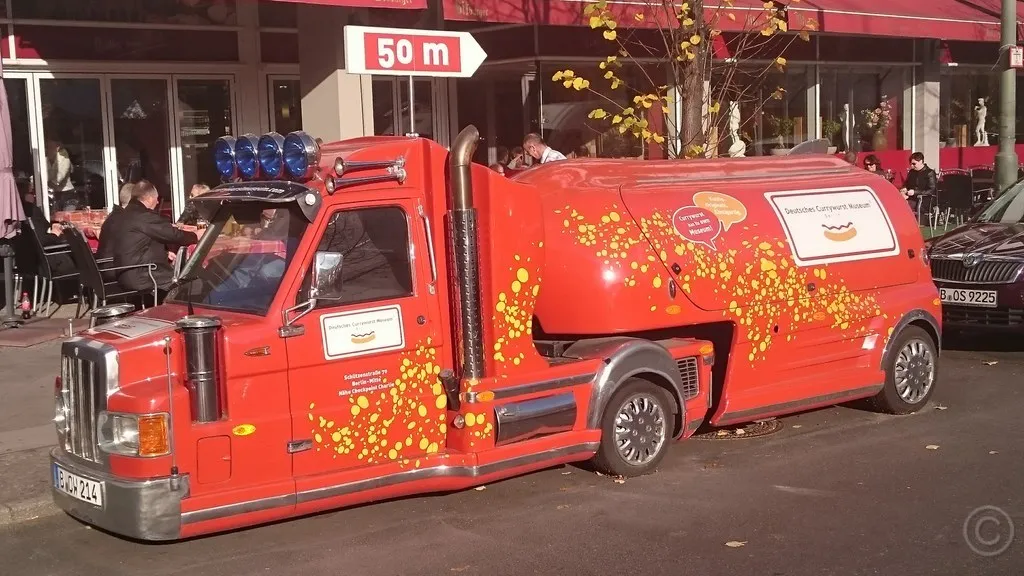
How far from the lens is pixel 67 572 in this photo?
590cm

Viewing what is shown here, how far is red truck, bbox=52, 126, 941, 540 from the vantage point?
229 inches

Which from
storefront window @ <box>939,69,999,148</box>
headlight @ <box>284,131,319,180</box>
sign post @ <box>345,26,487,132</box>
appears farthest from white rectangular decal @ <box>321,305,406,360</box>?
storefront window @ <box>939,69,999,148</box>

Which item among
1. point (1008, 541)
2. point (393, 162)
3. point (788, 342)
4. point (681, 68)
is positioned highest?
point (681, 68)

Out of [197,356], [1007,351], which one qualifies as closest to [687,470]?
[197,356]

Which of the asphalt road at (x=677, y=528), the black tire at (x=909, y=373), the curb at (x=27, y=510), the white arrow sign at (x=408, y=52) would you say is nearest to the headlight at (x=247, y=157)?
the white arrow sign at (x=408, y=52)

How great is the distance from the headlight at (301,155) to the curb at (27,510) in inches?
100

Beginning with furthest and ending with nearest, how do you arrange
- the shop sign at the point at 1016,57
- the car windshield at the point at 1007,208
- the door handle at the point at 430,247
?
the shop sign at the point at 1016,57
the car windshield at the point at 1007,208
the door handle at the point at 430,247

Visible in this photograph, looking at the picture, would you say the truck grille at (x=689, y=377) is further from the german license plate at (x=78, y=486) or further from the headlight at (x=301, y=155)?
the german license plate at (x=78, y=486)

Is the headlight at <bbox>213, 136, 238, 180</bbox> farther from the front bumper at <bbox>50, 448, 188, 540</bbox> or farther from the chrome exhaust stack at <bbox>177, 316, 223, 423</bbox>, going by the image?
the front bumper at <bbox>50, 448, 188, 540</bbox>

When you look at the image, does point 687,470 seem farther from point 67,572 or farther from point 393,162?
point 67,572

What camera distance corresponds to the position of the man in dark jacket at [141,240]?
36.6ft

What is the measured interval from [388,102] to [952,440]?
11.0 meters

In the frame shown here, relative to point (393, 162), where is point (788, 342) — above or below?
below

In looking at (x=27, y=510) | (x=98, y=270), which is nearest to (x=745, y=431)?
(x=27, y=510)
